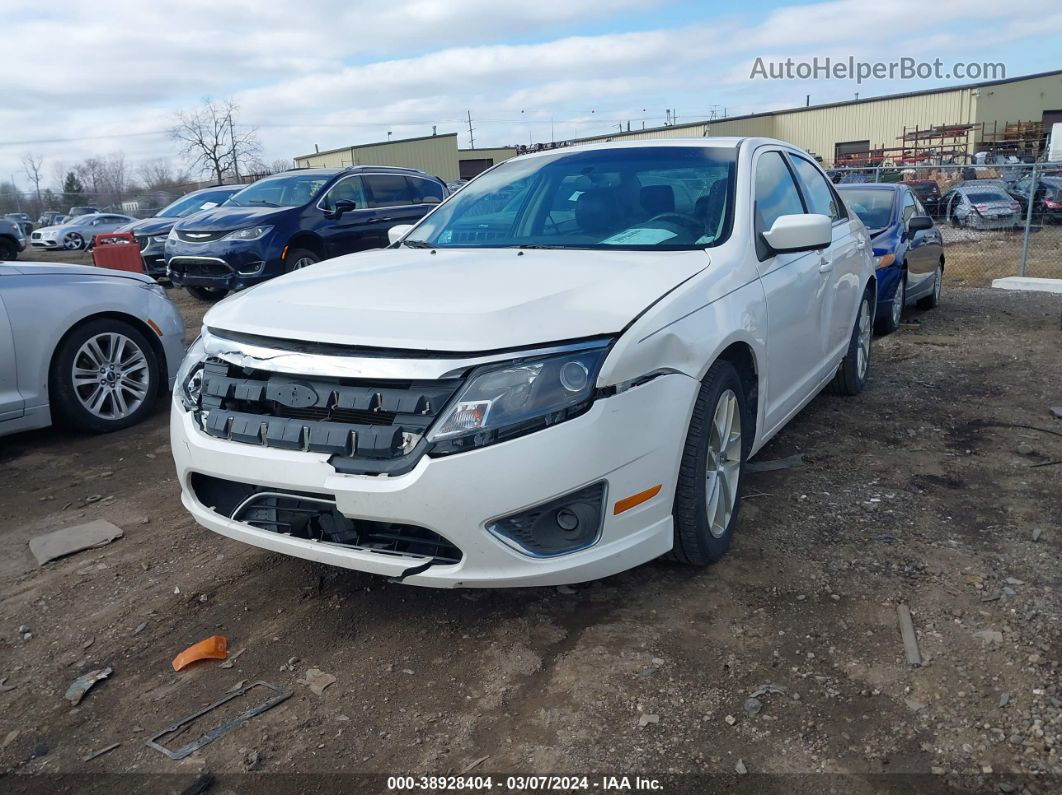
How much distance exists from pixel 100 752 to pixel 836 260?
169 inches

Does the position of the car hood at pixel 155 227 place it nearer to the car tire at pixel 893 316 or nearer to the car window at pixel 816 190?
the car tire at pixel 893 316

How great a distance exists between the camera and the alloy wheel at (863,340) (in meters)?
5.84

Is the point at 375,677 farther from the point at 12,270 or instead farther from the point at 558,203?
the point at 12,270

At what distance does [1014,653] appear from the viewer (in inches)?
107

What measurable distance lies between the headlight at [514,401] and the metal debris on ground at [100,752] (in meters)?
1.28

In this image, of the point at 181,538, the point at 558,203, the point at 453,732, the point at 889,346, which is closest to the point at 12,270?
the point at 181,538

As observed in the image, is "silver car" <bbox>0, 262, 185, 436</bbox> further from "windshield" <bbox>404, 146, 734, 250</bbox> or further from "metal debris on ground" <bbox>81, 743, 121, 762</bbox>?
"metal debris on ground" <bbox>81, 743, 121, 762</bbox>

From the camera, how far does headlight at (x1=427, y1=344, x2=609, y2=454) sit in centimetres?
254

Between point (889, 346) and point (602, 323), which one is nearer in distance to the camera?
point (602, 323)

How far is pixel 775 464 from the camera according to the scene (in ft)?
15.2

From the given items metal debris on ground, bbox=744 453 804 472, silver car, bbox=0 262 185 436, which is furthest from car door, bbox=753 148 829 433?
silver car, bbox=0 262 185 436

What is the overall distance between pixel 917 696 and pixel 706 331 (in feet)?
4.44

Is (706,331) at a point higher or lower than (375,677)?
higher

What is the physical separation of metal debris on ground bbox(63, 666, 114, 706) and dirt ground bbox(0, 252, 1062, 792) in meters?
0.03
